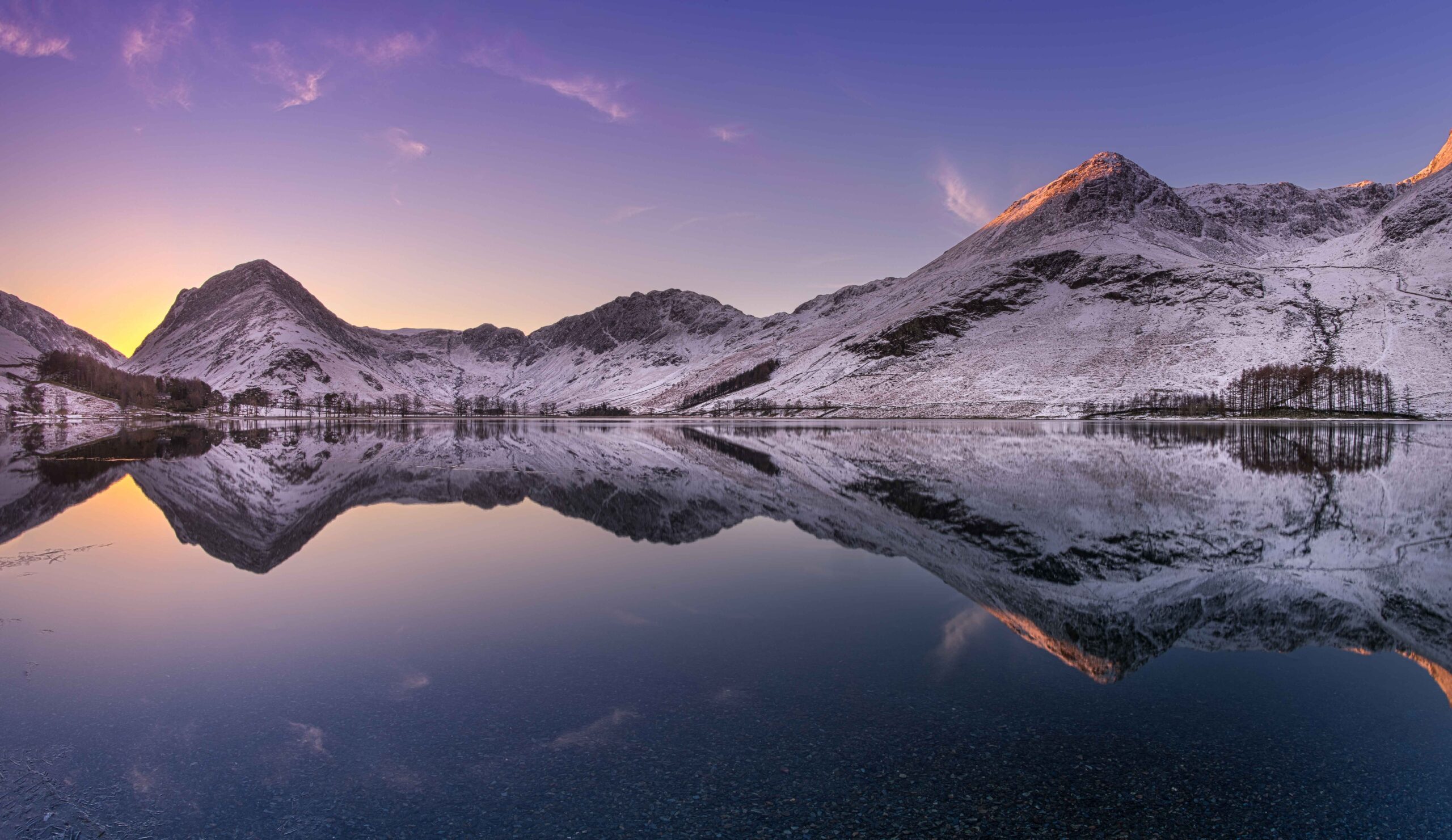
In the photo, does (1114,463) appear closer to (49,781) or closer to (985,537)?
(985,537)

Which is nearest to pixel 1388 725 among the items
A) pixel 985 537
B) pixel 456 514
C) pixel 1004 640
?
pixel 1004 640

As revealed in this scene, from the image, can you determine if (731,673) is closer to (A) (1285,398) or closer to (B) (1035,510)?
(B) (1035,510)

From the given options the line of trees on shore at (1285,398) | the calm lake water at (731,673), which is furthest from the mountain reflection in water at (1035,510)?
the line of trees on shore at (1285,398)

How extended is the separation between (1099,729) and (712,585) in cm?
941

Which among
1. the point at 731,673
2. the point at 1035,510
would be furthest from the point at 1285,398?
the point at 731,673

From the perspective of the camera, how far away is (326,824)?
7.07m

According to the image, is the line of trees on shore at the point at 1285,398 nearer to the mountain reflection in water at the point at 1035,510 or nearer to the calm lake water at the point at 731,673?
the mountain reflection in water at the point at 1035,510

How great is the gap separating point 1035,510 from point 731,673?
19.8 m

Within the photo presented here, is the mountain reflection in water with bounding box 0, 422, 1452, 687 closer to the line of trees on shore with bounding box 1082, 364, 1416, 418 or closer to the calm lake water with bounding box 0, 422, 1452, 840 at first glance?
the calm lake water with bounding box 0, 422, 1452, 840

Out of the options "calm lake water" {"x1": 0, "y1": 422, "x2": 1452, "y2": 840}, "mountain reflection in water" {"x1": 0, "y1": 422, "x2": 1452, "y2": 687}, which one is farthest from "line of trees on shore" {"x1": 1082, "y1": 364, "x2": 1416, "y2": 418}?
"calm lake water" {"x1": 0, "y1": 422, "x2": 1452, "y2": 840}

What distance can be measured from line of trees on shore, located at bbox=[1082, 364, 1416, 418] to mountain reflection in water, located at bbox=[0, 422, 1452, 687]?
111212 millimetres

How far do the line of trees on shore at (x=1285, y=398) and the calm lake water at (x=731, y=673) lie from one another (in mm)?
168721

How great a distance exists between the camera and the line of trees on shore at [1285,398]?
15788 centimetres

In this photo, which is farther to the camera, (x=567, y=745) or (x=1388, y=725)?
(x=1388, y=725)
